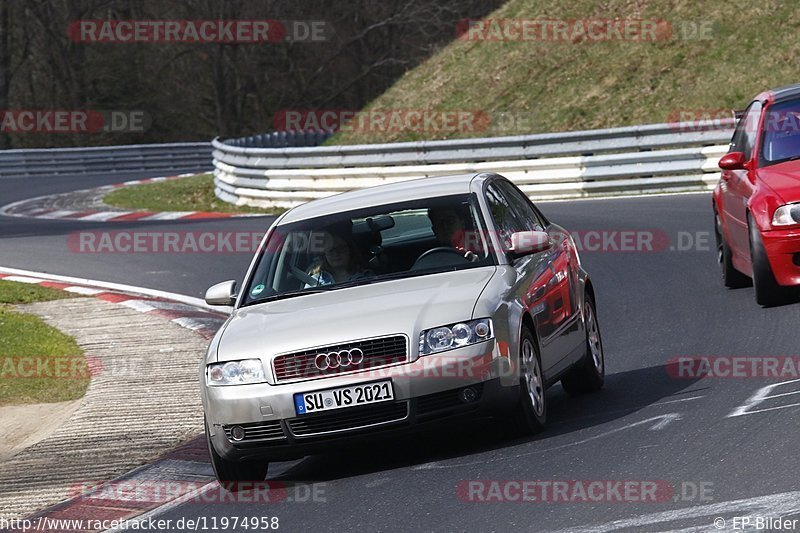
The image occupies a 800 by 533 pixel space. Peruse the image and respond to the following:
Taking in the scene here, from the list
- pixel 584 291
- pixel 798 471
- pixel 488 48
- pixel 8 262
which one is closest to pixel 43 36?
pixel 488 48

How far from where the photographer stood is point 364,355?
23.6 feet

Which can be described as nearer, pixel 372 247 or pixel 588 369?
pixel 372 247

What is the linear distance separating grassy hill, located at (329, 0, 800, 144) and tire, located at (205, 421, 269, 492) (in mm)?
21301

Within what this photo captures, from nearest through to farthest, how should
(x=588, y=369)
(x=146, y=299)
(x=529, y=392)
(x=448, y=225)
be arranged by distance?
(x=529, y=392), (x=448, y=225), (x=588, y=369), (x=146, y=299)

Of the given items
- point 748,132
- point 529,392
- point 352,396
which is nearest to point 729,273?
point 748,132

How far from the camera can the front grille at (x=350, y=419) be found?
7168 mm

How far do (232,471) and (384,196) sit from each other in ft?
6.62

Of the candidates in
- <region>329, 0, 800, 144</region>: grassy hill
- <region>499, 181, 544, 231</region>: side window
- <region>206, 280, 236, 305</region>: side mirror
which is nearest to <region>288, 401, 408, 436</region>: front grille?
<region>206, 280, 236, 305</region>: side mirror

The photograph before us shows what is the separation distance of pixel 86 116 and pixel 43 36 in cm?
327

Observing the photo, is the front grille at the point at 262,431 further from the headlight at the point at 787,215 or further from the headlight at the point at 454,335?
the headlight at the point at 787,215

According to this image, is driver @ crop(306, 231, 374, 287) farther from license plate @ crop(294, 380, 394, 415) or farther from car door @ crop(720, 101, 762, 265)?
car door @ crop(720, 101, 762, 265)

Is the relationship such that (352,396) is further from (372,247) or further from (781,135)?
(781,135)

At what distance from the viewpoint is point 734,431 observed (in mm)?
7211

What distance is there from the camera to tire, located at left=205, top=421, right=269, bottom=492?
761 cm
